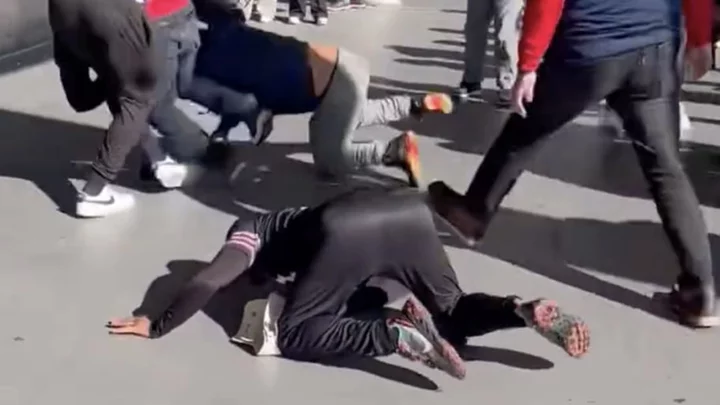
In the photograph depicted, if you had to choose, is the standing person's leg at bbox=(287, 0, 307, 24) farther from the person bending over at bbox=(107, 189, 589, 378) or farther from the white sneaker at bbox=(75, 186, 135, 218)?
the person bending over at bbox=(107, 189, 589, 378)

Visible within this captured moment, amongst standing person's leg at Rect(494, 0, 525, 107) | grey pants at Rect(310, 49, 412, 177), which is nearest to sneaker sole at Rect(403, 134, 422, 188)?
grey pants at Rect(310, 49, 412, 177)

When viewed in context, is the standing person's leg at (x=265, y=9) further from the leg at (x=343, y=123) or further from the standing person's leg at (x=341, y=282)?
the standing person's leg at (x=341, y=282)

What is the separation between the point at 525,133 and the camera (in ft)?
14.6

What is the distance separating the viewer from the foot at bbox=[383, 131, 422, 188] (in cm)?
552

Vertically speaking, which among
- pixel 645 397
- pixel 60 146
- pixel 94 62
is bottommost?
pixel 60 146

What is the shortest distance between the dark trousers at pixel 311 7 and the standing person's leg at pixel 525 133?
5906mm

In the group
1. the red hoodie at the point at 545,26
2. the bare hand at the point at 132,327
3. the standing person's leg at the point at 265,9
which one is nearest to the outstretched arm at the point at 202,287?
the bare hand at the point at 132,327

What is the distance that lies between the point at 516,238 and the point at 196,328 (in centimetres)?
151

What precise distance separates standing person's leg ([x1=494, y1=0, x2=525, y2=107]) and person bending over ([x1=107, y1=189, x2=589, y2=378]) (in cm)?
329

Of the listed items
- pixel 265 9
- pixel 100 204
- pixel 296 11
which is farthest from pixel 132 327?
pixel 296 11

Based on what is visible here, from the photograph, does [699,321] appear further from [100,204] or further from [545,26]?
[100,204]

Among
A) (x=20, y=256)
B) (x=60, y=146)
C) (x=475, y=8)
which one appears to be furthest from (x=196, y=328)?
(x=475, y=8)

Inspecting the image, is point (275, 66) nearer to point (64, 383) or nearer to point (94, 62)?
point (94, 62)

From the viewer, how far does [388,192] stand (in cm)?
410
